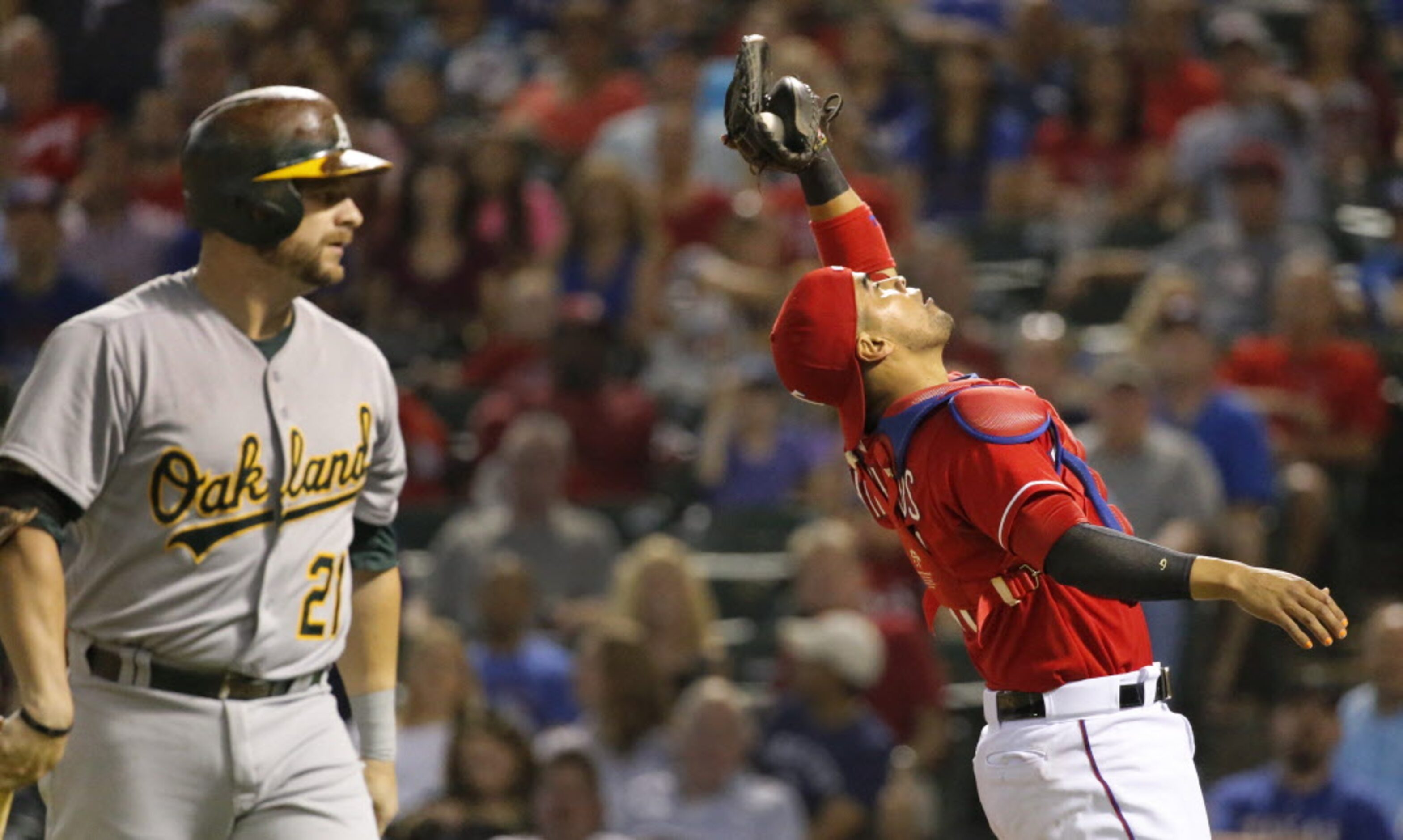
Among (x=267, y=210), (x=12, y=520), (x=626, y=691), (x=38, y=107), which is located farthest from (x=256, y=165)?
(x=38, y=107)

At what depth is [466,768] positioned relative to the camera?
6344mm

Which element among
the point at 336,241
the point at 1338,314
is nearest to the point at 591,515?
the point at 1338,314

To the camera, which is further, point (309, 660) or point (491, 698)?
point (491, 698)

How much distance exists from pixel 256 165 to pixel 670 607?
3.81 metres

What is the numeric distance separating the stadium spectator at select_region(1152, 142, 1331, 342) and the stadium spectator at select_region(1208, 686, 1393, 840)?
7.86 feet

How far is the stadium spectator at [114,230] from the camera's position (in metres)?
9.27

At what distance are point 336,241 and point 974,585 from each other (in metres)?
1.26

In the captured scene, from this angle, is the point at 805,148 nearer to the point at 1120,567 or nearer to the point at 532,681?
the point at 1120,567

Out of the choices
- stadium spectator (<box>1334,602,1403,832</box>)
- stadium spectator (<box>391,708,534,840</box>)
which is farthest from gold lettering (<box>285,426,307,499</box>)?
stadium spectator (<box>1334,602,1403,832</box>)

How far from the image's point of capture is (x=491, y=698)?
23.1 ft

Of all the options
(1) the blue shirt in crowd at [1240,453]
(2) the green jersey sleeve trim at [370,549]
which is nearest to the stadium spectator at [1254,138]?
(1) the blue shirt in crowd at [1240,453]

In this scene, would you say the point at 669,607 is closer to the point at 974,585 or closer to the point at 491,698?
the point at 491,698

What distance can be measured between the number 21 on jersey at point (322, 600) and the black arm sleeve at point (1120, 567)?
1.29 metres

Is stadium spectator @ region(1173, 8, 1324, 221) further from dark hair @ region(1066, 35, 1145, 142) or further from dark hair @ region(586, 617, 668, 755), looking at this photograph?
dark hair @ region(586, 617, 668, 755)
